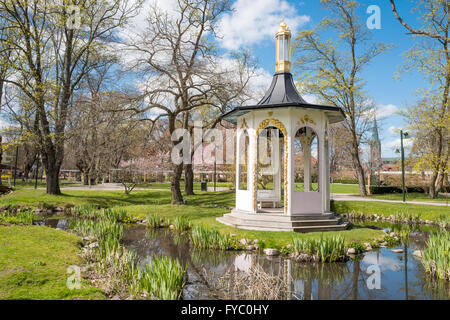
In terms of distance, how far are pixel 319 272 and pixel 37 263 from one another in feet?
17.0

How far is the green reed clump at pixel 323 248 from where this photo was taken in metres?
6.38

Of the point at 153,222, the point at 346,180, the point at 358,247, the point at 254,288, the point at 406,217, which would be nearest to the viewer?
the point at 254,288

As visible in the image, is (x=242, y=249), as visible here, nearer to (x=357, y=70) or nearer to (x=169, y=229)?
(x=169, y=229)

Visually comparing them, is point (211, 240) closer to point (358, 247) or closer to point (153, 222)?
point (358, 247)

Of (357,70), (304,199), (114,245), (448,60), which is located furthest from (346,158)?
(114,245)

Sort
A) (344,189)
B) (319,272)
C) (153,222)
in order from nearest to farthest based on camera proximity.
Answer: (319,272)
(153,222)
(344,189)

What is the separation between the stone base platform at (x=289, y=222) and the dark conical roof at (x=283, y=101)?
3308mm

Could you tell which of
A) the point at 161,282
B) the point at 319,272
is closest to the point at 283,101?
the point at 319,272

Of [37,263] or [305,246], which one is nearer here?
[37,263]

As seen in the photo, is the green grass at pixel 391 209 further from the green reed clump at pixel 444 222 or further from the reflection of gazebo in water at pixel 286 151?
the reflection of gazebo in water at pixel 286 151

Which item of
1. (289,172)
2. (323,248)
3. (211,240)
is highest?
(289,172)

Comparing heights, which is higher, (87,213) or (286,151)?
(286,151)

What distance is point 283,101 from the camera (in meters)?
9.58

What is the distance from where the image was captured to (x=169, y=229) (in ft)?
33.9
